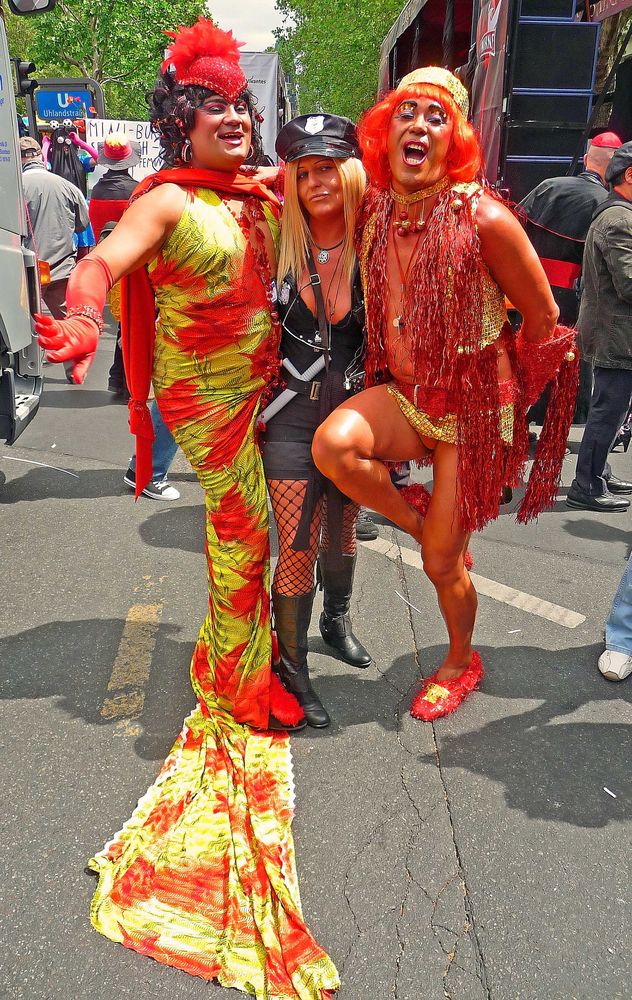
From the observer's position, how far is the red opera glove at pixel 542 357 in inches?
96.0

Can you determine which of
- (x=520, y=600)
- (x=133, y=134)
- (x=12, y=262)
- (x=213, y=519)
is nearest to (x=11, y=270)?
(x=12, y=262)

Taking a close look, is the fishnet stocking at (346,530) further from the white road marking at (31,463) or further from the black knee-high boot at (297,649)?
the white road marking at (31,463)

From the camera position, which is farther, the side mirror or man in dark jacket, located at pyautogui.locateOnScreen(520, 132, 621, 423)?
man in dark jacket, located at pyautogui.locateOnScreen(520, 132, 621, 423)

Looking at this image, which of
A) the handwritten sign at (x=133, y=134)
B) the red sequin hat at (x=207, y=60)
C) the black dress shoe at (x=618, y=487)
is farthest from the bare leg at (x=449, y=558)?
the handwritten sign at (x=133, y=134)

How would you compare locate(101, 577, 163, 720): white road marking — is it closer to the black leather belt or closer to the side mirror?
the black leather belt

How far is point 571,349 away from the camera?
251 centimetres

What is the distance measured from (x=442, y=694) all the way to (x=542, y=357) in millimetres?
1174

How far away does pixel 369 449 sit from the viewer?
2.34 meters

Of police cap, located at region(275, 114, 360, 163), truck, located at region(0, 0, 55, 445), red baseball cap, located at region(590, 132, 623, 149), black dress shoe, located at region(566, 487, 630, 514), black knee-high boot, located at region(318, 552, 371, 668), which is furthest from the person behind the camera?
red baseball cap, located at region(590, 132, 623, 149)

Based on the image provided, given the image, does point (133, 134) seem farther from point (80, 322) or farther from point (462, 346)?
point (80, 322)

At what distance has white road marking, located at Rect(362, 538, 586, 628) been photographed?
3379 millimetres

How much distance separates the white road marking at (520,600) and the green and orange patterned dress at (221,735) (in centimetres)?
142

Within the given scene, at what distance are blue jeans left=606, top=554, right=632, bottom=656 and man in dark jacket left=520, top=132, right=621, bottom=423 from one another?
266cm

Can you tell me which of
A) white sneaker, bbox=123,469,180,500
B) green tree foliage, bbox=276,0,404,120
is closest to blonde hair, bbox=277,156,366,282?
white sneaker, bbox=123,469,180,500
